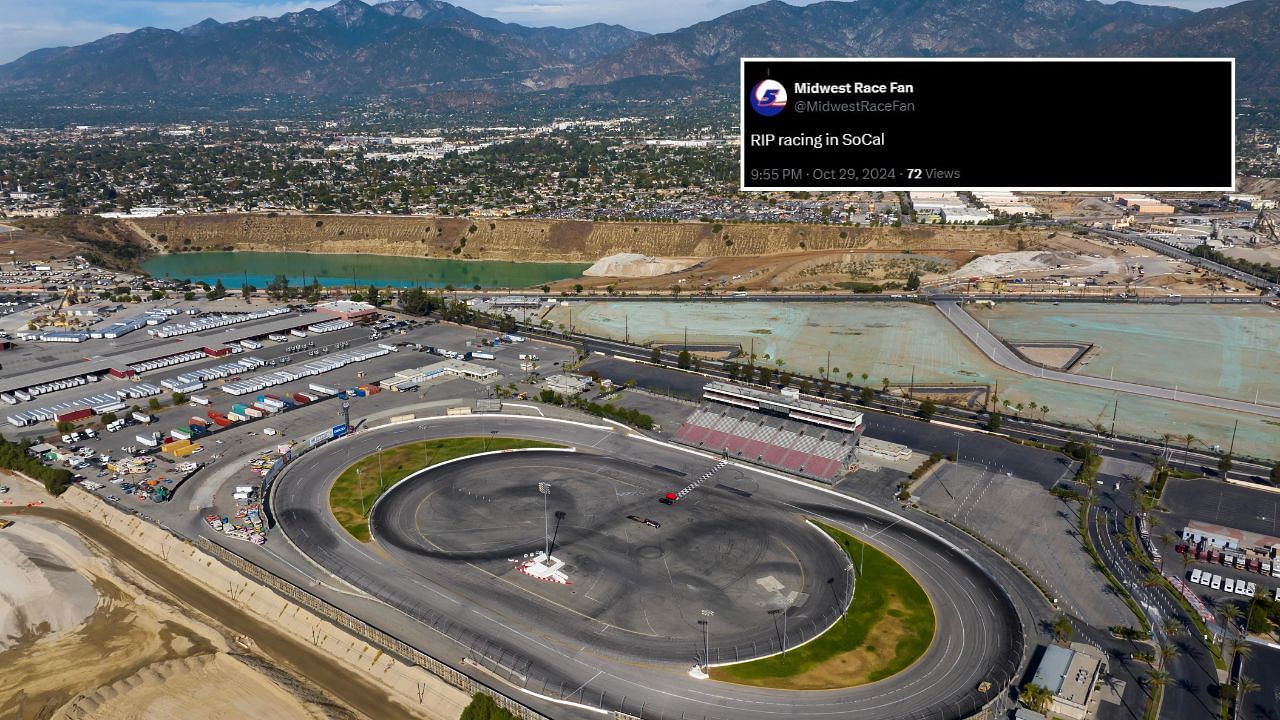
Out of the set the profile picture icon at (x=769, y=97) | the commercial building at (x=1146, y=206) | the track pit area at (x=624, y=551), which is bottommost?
the track pit area at (x=624, y=551)

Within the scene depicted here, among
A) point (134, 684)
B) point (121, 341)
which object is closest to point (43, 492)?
point (134, 684)

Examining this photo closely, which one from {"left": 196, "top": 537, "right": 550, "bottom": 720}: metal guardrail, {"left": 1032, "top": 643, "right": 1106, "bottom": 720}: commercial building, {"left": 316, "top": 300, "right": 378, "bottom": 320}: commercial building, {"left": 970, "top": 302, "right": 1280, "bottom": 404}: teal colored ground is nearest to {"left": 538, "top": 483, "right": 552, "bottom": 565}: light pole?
{"left": 196, "top": 537, "right": 550, "bottom": 720}: metal guardrail

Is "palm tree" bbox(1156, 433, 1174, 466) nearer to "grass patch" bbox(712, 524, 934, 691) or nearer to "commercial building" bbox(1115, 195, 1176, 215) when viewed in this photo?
"grass patch" bbox(712, 524, 934, 691)

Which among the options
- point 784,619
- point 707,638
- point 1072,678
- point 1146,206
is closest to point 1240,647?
point 1072,678

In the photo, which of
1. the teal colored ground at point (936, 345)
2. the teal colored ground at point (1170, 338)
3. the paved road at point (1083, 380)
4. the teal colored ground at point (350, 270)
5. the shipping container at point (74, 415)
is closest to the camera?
the shipping container at point (74, 415)

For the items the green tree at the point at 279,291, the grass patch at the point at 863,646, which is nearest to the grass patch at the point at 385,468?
the grass patch at the point at 863,646

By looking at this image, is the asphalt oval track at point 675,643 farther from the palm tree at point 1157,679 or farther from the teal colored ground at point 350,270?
the teal colored ground at point 350,270

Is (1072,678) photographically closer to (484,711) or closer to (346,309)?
(484,711)
